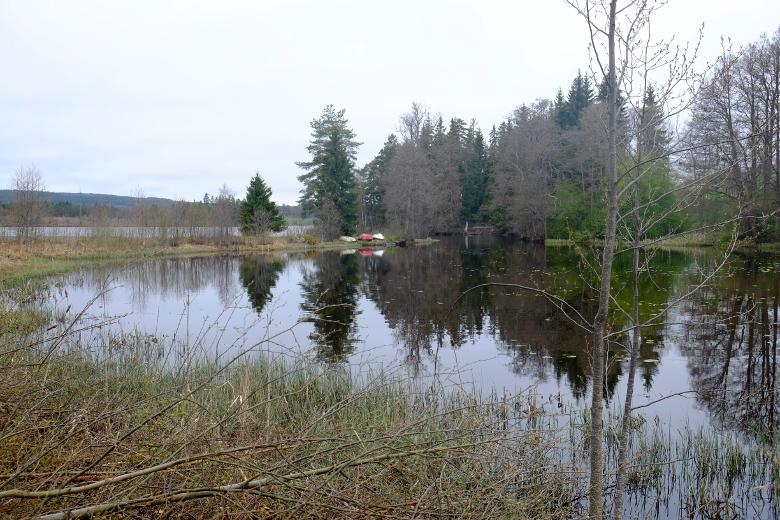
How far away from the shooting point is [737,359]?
374 inches

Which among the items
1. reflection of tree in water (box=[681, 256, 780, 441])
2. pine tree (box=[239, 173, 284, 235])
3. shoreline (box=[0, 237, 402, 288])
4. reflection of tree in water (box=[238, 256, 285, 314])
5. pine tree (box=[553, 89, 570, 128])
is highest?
pine tree (box=[553, 89, 570, 128])

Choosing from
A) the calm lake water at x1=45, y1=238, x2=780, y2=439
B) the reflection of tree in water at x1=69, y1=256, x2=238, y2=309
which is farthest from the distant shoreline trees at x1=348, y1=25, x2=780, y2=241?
the reflection of tree in water at x1=69, y1=256, x2=238, y2=309

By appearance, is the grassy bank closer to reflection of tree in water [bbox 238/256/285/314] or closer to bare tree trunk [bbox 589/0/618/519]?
bare tree trunk [bbox 589/0/618/519]

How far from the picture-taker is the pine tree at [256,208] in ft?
135

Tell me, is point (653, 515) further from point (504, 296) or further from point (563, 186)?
point (563, 186)

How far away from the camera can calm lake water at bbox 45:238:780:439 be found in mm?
7379

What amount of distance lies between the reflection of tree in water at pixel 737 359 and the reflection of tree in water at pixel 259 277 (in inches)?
350

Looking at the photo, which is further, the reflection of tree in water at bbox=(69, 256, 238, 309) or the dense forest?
the dense forest

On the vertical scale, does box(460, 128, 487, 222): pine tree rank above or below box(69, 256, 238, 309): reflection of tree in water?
above

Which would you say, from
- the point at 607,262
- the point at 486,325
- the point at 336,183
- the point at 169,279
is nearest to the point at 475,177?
the point at 336,183

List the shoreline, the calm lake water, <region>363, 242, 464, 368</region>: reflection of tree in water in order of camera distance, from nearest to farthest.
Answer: the calm lake water → <region>363, 242, 464, 368</region>: reflection of tree in water → the shoreline

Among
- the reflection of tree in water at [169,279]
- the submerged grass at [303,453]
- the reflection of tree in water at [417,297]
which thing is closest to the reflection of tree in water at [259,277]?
the reflection of tree in water at [169,279]

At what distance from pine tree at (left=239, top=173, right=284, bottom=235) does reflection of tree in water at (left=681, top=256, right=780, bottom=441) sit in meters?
31.7

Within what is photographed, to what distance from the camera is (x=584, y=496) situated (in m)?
4.80
